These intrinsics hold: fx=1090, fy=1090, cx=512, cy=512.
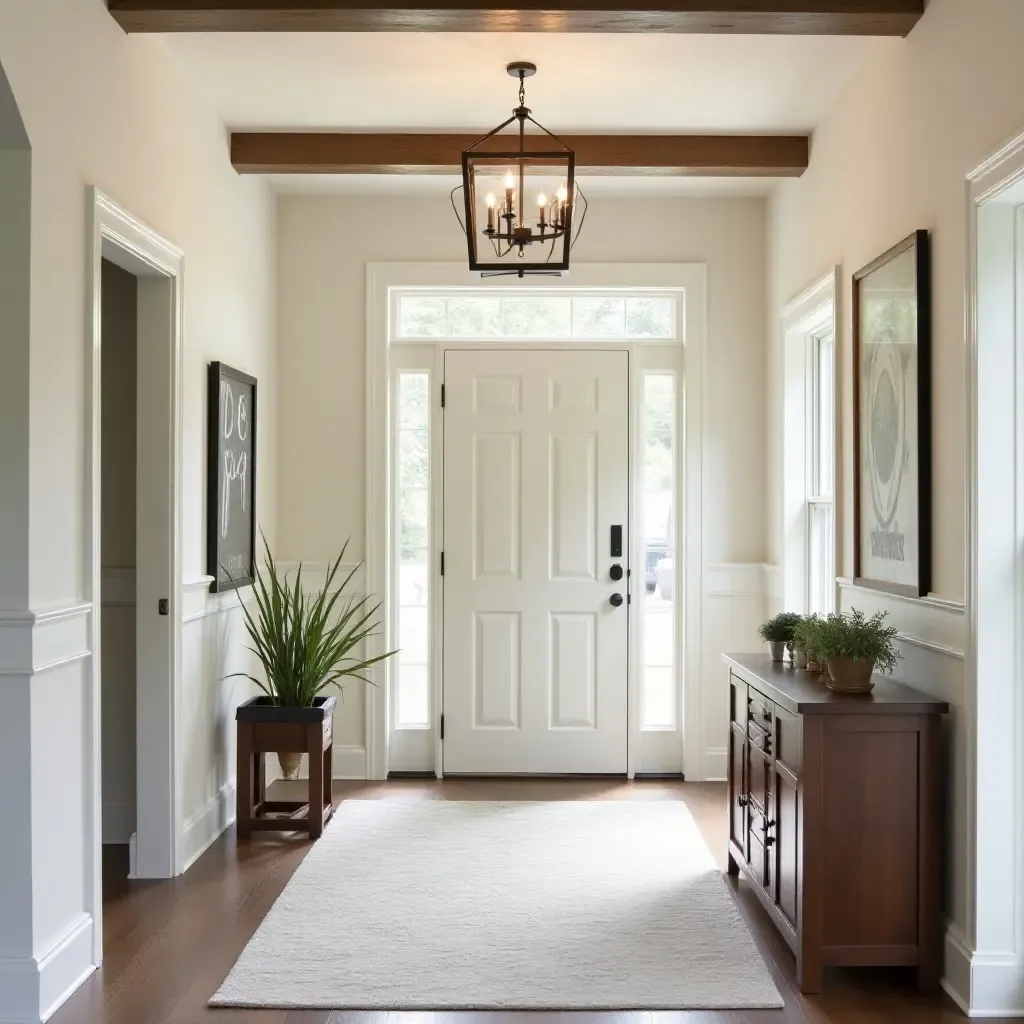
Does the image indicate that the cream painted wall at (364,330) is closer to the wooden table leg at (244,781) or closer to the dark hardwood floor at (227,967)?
the wooden table leg at (244,781)

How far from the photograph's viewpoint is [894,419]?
3457mm

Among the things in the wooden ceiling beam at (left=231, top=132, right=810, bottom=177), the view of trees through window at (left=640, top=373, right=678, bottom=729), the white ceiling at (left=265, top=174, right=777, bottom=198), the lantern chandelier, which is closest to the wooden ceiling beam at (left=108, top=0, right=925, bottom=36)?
the lantern chandelier

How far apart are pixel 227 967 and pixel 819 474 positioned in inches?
123

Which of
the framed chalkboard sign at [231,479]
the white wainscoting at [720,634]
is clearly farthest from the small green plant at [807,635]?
the framed chalkboard sign at [231,479]

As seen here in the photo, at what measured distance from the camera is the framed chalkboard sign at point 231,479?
4.30 m

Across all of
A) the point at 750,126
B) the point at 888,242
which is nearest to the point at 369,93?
the point at 750,126

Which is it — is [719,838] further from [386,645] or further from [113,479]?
[113,479]

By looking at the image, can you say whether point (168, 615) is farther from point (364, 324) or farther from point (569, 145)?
point (569, 145)

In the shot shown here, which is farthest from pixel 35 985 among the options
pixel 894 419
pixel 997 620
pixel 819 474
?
pixel 819 474

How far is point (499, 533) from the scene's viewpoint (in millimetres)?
5426

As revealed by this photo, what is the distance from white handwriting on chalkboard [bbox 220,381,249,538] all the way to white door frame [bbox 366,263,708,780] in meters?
0.75

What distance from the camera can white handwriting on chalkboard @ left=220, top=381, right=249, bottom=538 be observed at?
4406 mm

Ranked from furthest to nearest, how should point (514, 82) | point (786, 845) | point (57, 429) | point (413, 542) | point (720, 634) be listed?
point (413, 542), point (720, 634), point (514, 82), point (786, 845), point (57, 429)

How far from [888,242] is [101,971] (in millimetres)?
3247
